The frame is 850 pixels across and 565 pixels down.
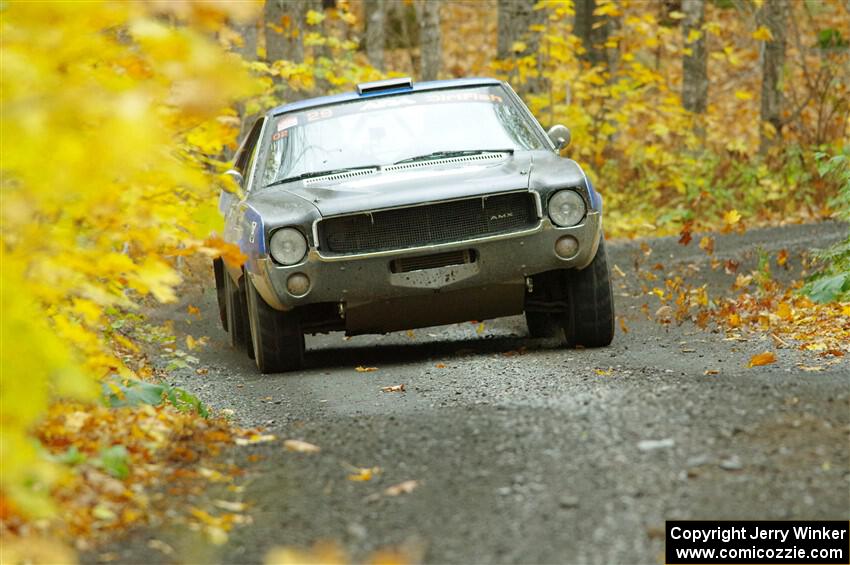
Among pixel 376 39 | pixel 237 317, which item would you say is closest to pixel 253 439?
pixel 237 317

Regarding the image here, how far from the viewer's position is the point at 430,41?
20.5 metres

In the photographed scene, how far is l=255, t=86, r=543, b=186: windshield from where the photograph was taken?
8.21 meters

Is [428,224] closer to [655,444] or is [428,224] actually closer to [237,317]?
[237,317]

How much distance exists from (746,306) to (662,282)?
2913mm

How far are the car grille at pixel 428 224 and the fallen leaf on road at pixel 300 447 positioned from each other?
2.52 meters

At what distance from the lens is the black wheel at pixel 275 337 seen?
307 inches

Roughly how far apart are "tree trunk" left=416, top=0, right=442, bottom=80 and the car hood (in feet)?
41.6

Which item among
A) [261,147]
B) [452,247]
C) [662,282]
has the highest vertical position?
[261,147]

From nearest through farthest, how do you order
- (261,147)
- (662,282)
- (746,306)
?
(261,147)
(746,306)
(662,282)

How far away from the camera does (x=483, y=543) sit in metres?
3.70

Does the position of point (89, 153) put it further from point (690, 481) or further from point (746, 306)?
point (746, 306)

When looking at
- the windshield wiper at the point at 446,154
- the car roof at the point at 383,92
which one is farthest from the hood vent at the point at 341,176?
the car roof at the point at 383,92

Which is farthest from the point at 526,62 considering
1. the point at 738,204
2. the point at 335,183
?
the point at 335,183

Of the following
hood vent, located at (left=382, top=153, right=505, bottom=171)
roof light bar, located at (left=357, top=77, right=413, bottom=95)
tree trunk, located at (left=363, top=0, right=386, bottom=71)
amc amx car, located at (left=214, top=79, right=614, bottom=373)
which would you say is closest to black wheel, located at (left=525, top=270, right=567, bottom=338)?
amc amx car, located at (left=214, top=79, right=614, bottom=373)
